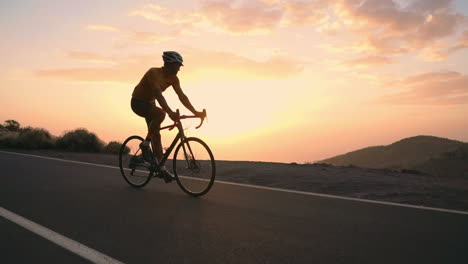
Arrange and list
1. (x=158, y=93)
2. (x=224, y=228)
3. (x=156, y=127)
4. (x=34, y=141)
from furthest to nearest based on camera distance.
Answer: (x=34, y=141)
(x=156, y=127)
(x=158, y=93)
(x=224, y=228)

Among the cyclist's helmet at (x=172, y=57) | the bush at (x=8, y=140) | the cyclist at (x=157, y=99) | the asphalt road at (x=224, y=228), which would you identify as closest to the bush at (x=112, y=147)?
the bush at (x=8, y=140)

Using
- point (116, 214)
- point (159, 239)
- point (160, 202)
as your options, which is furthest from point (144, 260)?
point (160, 202)

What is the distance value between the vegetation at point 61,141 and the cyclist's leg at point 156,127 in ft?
39.3

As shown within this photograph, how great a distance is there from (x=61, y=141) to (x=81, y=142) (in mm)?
1211

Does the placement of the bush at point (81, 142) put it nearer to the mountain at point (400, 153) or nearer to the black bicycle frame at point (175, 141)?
the mountain at point (400, 153)

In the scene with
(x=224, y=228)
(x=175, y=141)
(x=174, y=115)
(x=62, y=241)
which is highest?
(x=174, y=115)

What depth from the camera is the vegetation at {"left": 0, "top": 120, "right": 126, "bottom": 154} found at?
2045 cm

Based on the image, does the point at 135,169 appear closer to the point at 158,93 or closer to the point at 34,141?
the point at 158,93

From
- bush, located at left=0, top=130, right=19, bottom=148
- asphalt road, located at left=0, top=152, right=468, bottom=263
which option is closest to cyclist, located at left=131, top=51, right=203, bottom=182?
asphalt road, located at left=0, top=152, right=468, bottom=263

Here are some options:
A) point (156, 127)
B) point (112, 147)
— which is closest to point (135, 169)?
point (156, 127)

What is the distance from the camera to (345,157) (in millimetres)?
20438

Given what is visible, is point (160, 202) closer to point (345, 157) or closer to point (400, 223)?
point (400, 223)

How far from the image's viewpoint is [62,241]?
15.6 feet

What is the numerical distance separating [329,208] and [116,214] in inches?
115
